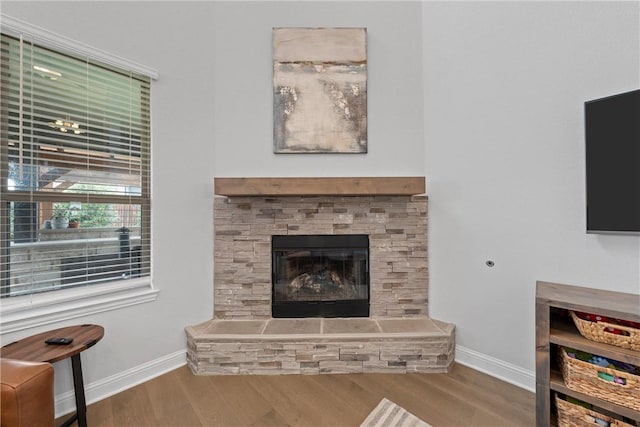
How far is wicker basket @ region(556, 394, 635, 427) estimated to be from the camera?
50.8 inches

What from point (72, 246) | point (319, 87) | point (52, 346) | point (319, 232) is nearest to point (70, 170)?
point (72, 246)

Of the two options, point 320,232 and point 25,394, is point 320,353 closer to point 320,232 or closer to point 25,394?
point 320,232

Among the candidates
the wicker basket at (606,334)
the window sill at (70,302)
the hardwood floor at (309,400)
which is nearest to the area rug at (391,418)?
the hardwood floor at (309,400)

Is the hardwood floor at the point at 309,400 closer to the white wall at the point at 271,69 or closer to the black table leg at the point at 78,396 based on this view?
the black table leg at the point at 78,396

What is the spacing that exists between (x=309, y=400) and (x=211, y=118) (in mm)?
2235

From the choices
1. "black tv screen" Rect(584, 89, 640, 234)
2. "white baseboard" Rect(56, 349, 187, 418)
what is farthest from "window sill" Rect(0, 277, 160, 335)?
"black tv screen" Rect(584, 89, 640, 234)

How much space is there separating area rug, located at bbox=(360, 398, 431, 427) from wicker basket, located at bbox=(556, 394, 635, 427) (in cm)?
66

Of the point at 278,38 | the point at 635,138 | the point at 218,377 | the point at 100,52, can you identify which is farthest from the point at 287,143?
the point at 635,138

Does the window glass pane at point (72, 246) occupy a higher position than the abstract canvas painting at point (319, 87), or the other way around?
the abstract canvas painting at point (319, 87)

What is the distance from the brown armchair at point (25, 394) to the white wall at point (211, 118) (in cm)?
90

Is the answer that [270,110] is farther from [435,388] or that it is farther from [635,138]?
[435,388]

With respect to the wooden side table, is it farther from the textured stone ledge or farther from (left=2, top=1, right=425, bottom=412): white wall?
the textured stone ledge

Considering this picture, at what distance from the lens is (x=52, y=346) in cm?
140

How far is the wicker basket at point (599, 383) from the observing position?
1.22 meters
